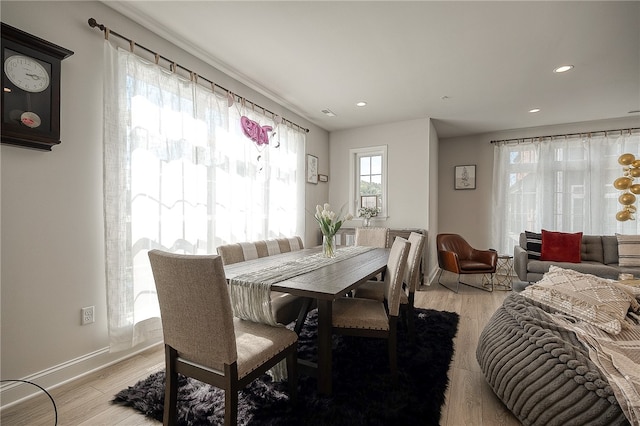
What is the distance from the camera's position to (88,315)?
6.67ft

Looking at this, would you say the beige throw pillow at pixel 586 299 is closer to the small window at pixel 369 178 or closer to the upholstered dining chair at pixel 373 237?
the upholstered dining chair at pixel 373 237

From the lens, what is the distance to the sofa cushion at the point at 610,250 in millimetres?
3854

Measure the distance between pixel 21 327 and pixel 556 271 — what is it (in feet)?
11.9

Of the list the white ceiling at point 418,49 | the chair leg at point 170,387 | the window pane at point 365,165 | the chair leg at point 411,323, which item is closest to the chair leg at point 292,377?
the chair leg at point 170,387

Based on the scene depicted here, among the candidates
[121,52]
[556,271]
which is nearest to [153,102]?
[121,52]

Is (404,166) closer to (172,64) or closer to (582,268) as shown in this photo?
(582,268)

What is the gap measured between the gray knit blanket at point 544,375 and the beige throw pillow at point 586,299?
0.18m

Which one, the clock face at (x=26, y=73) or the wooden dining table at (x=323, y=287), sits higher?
the clock face at (x=26, y=73)

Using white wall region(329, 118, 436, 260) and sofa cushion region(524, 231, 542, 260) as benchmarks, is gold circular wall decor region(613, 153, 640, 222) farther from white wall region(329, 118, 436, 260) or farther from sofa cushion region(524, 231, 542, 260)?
white wall region(329, 118, 436, 260)

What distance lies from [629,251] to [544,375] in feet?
11.9

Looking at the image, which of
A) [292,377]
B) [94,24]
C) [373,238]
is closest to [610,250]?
[373,238]

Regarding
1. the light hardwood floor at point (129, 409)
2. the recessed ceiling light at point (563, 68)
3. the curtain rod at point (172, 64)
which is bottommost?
the light hardwood floor at point (129, 409)

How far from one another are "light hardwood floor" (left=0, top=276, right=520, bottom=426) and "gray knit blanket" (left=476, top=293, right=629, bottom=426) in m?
0.14

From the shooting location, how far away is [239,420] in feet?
5.06
